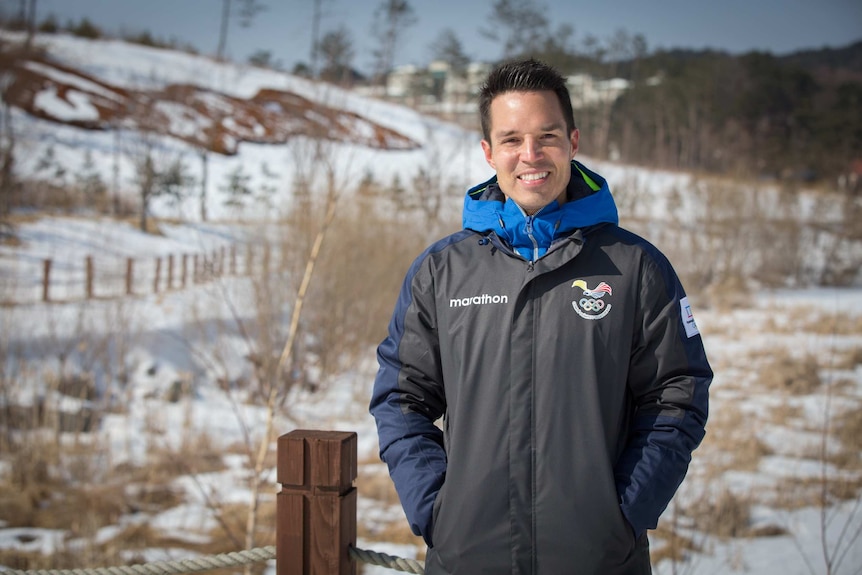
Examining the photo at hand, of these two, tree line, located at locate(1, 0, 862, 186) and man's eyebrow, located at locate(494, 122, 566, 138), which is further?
tree line, located at locate(1, 0, 862, 186)

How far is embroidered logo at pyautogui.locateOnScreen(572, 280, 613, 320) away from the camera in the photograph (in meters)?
1.59

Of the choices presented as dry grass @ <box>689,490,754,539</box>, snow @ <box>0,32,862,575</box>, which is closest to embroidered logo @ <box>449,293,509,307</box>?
snow @ <box>0,32,862,575</box>

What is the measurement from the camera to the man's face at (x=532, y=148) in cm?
169

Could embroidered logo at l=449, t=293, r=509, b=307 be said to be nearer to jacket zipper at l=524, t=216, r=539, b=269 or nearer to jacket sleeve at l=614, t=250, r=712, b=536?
jacket zipper at l=524, t=216, r=539, b=269

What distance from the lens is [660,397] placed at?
5.33 feet

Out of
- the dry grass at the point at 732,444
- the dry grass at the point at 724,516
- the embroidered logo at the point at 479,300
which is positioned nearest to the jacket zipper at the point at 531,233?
the embroidered logo at the point at 479,300

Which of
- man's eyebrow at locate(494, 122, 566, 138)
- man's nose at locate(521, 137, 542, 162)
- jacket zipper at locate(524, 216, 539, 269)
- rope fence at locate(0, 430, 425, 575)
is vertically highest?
man's eyebrow at locate(494, 122, 566, 138)

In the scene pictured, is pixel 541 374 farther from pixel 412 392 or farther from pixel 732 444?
pixel 732 444

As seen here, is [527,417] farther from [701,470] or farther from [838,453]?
[838,453]

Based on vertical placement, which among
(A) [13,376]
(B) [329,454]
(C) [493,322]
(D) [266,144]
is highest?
(D) [266,144]

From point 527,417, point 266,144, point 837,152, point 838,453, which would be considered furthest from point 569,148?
point 837,152

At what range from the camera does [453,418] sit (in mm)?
1672

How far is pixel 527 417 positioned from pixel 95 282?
1178 cm

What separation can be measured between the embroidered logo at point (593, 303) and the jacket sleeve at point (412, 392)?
0.36 m
